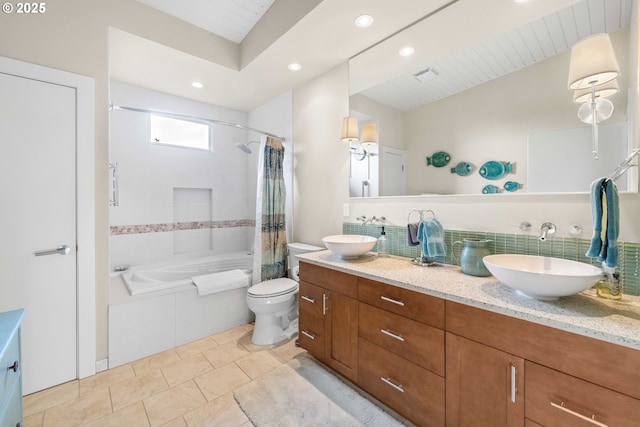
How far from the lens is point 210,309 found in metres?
2.44

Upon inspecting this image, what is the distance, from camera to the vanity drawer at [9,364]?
911 millimetres

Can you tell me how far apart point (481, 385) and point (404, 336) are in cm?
36

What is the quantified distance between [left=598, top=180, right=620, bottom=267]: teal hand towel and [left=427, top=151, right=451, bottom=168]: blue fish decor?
2.73 feet

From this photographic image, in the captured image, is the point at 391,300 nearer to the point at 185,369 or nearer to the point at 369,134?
the point at 369,134

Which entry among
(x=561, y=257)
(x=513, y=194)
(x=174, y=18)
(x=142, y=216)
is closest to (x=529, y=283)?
(x=561, y=257)

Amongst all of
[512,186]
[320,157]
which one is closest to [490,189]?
[512,186]

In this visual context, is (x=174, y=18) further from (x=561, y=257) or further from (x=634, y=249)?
(x=634, y=249)

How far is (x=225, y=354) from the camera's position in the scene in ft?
7.06

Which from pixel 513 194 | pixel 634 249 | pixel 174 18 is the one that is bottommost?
pixel 634 249

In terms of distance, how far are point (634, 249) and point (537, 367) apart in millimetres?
765

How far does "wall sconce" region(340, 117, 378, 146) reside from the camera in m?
2.19

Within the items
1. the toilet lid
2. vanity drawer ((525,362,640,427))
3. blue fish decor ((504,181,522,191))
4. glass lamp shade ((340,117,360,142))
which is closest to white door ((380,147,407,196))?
glass lamp shade ((340,117,360,142))

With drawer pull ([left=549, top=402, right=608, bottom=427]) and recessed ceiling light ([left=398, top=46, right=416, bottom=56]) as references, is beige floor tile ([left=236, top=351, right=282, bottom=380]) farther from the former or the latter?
recessed ceiling light ([left=398, top=46, right=416, bottom=56])

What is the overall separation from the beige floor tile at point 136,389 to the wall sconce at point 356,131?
2315 millimetres
